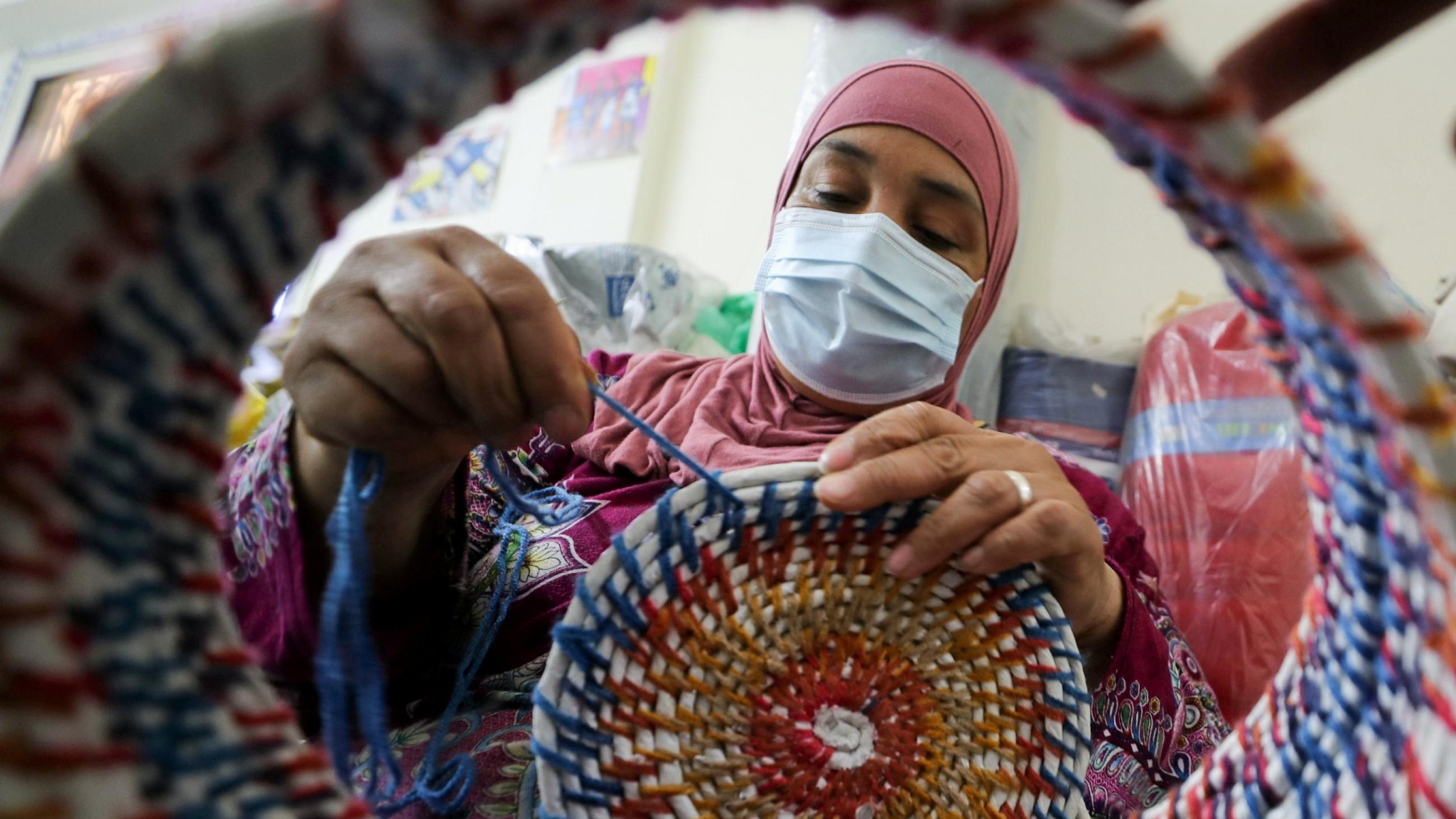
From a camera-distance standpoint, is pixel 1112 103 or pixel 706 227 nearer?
pixel 1112 103

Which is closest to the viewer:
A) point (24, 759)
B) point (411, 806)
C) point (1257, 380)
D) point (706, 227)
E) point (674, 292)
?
point (24, 759)

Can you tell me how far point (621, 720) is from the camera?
31 centimetres

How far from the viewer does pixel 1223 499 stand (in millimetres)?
962

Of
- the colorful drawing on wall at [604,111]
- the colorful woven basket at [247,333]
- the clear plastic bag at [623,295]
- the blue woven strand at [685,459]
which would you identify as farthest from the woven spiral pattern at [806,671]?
the colorful drawing on wall at [604,111]

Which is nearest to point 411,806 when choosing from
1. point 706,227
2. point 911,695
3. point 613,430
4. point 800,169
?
point 911,695

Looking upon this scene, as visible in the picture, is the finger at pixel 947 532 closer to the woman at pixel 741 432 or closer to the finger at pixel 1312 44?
the woman at pixel 741 432

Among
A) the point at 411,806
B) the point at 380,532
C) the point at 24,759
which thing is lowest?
the point at 411,806

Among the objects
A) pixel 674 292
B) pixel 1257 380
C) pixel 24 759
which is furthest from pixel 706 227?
pixel 24 759

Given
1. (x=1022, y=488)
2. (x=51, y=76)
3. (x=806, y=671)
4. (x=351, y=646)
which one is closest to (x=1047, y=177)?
(x=1022, y=488)

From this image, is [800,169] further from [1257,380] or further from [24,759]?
[24,759]

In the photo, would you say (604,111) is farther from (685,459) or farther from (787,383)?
(685,459)

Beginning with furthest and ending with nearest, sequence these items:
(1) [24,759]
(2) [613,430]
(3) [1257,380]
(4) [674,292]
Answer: (4) [674,292] → (3) [1257,380] → (2) [613,430] → (1) [24,759]

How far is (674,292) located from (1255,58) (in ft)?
3.64

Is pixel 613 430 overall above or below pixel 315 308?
below
